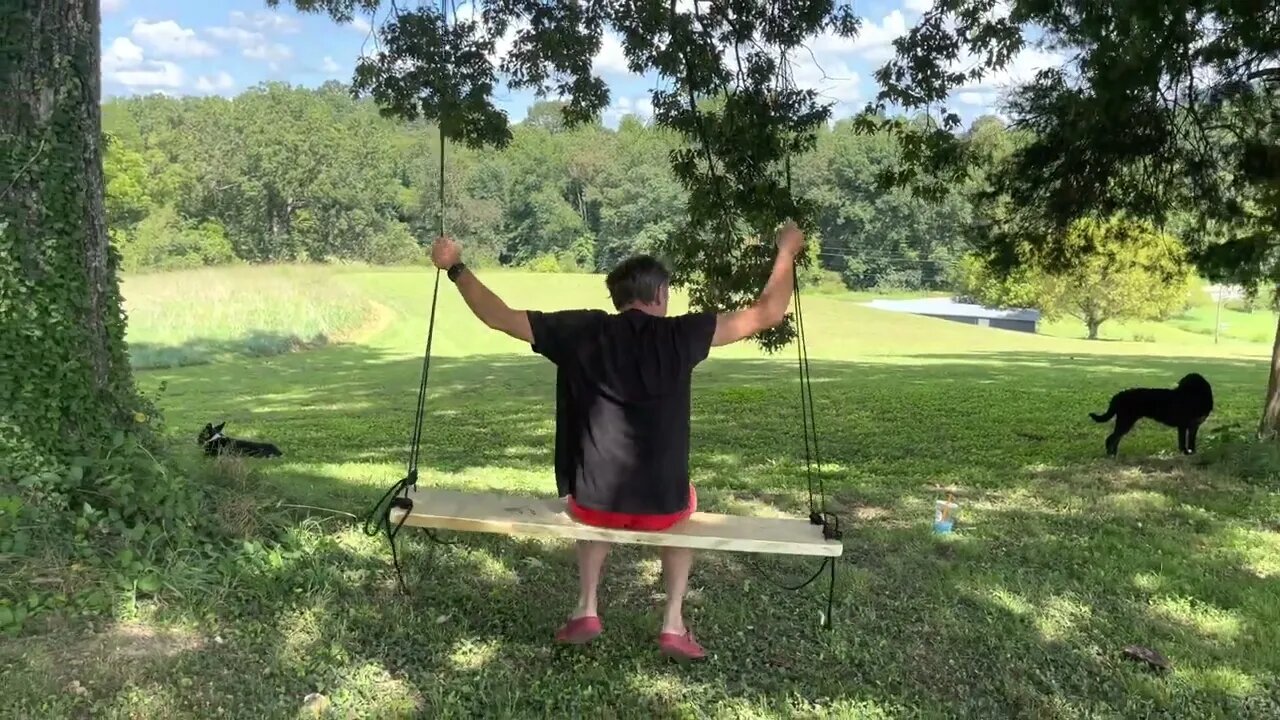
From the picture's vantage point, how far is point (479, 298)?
3.28 m

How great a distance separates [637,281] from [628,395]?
41 centimetres

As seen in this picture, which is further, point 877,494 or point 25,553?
point 877,494

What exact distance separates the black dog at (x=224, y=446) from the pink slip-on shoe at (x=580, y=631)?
2.53m

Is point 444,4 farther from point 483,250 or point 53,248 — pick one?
point 483,250

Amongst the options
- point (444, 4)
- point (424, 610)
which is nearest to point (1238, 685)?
point (424, 610)

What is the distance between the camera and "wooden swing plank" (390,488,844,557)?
3111mm

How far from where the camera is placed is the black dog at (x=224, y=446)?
5298 millimetres

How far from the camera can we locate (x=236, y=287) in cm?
3878

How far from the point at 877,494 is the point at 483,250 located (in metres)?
49.6

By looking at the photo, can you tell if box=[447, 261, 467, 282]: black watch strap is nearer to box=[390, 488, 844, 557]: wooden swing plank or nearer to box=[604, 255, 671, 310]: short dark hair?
box=[604, 255, 671, 310]: short dark hair

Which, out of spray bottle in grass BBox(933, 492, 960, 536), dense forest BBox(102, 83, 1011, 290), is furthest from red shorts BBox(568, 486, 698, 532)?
dense forest BBox(102, 83, 1011, 290)

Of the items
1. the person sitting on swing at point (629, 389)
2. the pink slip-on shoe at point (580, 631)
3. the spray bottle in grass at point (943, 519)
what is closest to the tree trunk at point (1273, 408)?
the spray bottle in grass at point (943, 519)

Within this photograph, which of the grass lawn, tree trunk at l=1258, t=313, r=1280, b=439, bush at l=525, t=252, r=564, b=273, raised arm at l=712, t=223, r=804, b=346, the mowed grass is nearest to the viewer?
the grass lawn

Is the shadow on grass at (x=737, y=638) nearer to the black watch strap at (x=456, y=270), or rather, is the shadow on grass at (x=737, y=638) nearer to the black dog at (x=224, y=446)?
the black watch strap at (x=456, y=270)
